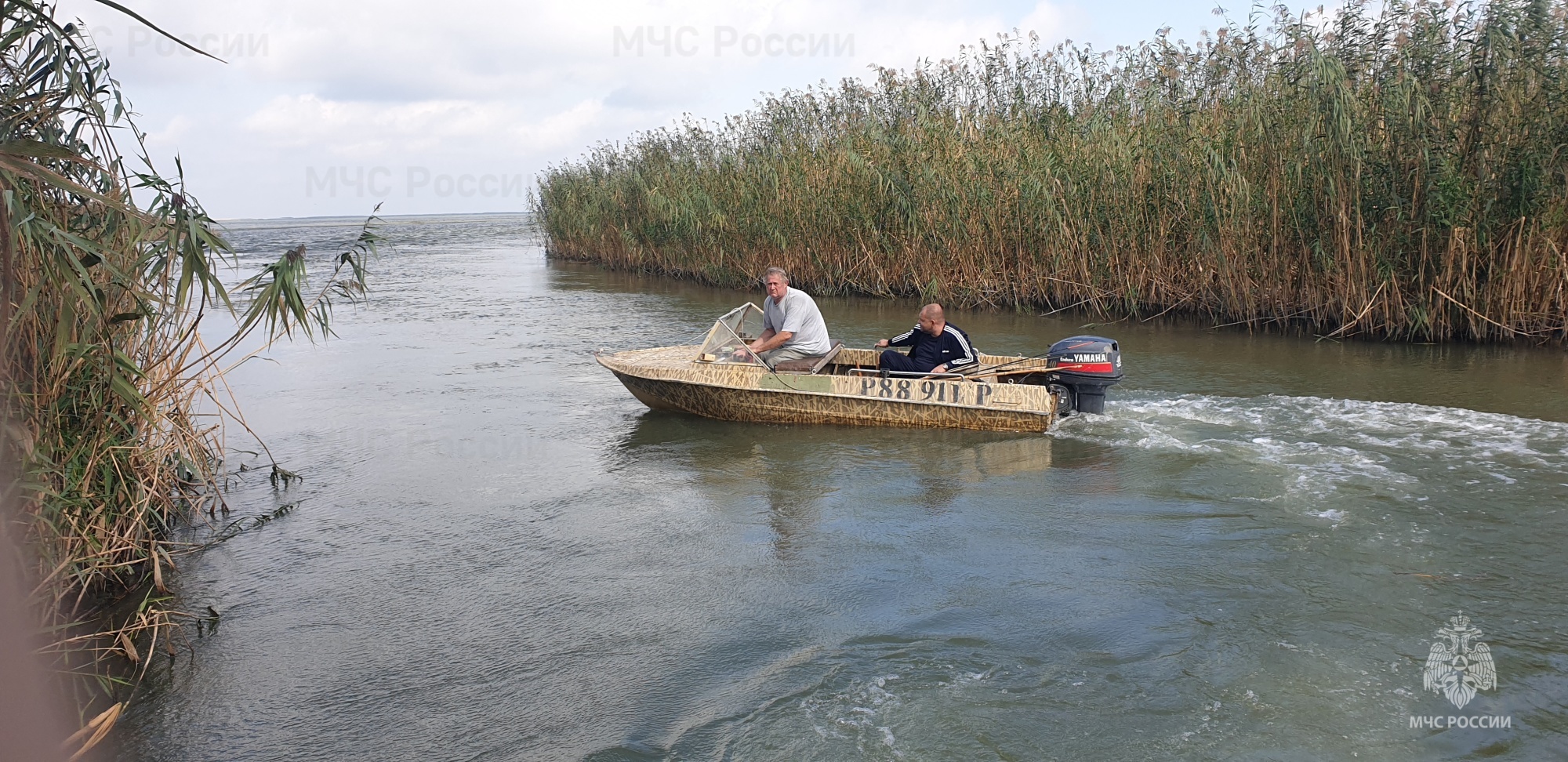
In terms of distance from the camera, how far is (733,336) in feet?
32.7

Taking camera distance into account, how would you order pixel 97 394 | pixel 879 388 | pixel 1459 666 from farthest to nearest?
pixel 879 388
pixel 97 394
pixel 1459 666

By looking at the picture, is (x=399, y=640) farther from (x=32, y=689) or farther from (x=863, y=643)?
(x=32, y=689)

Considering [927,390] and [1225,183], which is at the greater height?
[1225,183]

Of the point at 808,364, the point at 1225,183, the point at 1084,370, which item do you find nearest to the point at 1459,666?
the point at 1084,370

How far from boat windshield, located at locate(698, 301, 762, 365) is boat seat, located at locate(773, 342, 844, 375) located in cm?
39

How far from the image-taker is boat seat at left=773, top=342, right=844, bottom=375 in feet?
32.7

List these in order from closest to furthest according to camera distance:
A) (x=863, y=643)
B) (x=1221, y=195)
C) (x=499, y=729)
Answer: (x=499, y=729)
(x=863, y=643)
(x=1221, y=195)

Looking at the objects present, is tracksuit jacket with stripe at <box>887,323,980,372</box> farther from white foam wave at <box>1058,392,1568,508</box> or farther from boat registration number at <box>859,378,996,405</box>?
white foam wave at <box>1058,392,1568,508</box>

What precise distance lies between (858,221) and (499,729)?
1469 cm

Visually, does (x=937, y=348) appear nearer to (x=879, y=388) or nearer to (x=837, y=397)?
(x=879, y=388)

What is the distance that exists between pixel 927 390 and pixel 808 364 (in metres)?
1.37

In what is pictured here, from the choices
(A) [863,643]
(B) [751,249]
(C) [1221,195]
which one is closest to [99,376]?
(A) [863,643]

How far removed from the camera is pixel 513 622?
5418 millimetres

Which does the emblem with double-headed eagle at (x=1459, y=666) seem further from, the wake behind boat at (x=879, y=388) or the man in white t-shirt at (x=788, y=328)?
the man in white t-shirt at (x=788, y=328)
